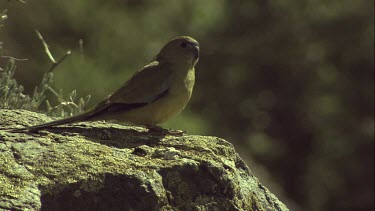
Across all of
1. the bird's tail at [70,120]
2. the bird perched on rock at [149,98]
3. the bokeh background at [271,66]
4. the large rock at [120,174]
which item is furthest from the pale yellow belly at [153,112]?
the bokeh background at [271,66]

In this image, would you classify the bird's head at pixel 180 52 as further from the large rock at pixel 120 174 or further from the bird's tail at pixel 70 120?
the large rock at pixel 120 174

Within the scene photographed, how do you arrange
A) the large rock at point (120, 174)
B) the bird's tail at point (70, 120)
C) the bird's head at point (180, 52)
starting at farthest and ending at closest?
1. the bird's head at point (180, 52)
2. the bird's tail at point (70, 120)
3. the large rock at point (120, 174)

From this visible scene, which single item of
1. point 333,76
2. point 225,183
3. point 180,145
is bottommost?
point 225,183

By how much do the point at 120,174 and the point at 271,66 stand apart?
12622 millimetres

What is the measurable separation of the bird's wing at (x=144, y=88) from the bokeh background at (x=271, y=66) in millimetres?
9480

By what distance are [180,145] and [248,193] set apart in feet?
1.67

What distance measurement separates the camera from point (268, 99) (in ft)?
55.6

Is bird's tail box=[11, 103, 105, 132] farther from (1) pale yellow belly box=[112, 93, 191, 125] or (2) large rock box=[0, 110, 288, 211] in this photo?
(1) pale yellow belly box=[112, 93, 191, 125]

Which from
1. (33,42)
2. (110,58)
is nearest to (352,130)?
(110,58)

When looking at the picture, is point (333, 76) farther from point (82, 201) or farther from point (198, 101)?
point (82, 201)

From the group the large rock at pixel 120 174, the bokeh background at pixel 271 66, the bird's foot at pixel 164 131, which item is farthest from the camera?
the bokeh background at pixel 271 66

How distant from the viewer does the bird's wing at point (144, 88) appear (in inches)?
250

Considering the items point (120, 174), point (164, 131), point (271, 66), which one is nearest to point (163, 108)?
point (164, 131)

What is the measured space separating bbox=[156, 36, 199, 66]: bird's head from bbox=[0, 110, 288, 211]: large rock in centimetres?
149
